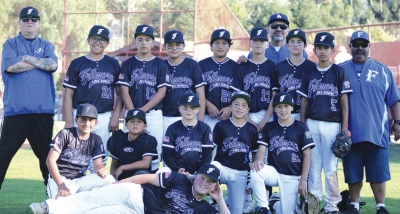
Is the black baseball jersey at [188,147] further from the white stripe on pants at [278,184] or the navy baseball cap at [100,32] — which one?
the navy baseball cap at [100,32]

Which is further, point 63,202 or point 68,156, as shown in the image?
point 68,156

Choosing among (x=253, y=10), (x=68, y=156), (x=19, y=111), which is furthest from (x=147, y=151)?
(x=253, y=10)

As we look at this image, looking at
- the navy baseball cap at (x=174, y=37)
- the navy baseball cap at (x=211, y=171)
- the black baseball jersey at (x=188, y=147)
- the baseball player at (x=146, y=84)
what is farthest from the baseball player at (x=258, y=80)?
the navy baseball cap at (x=211, y=171)

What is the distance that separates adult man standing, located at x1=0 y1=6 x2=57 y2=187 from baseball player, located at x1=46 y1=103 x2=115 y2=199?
0.69 meters

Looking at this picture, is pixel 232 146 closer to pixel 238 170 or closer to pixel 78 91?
pixel 238 170

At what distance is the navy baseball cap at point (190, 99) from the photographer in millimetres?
6922

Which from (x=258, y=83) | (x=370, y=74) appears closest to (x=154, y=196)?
(x=258, y=83)

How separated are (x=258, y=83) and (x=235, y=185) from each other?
128cm

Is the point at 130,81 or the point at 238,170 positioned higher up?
the point at 130,81

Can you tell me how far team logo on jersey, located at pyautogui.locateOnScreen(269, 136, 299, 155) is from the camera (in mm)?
6965

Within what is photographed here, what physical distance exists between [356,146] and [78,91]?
3.36 metres

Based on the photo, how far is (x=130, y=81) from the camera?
7.43 metres

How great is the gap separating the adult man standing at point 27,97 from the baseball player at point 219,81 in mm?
1908

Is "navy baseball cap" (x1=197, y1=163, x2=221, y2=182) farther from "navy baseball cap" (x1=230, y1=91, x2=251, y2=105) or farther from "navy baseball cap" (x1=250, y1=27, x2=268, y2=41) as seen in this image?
"navy baseball cap" (x1=250, y1=27, x2=268, y2=41)
